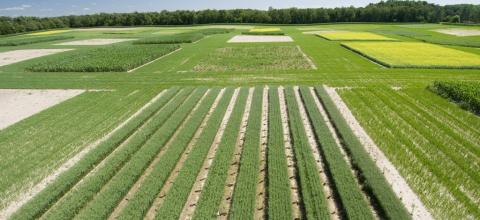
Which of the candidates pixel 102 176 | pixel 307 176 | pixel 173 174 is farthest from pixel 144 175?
pixel 307 176

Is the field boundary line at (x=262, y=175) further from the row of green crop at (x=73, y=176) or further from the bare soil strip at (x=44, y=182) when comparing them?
the bare soil strip at (x=44, y=182)

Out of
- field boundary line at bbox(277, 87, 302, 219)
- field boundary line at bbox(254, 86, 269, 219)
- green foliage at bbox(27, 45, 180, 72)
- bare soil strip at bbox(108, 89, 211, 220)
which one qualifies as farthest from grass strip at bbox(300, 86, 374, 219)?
green foliage at bbox(27, 45, 180, 72)

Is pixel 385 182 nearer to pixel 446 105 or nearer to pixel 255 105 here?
pixel 255 105

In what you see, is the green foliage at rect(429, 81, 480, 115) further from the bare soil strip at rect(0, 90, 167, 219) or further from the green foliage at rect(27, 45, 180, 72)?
the green foliage at rect(27, 45, 180, 72)

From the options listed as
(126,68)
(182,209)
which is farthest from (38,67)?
(182,209)

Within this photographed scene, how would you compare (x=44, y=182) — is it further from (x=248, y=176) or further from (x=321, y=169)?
(x=321, y=169)

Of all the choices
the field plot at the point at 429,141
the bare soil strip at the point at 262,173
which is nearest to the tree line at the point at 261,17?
the field plot at the point at 429,141
